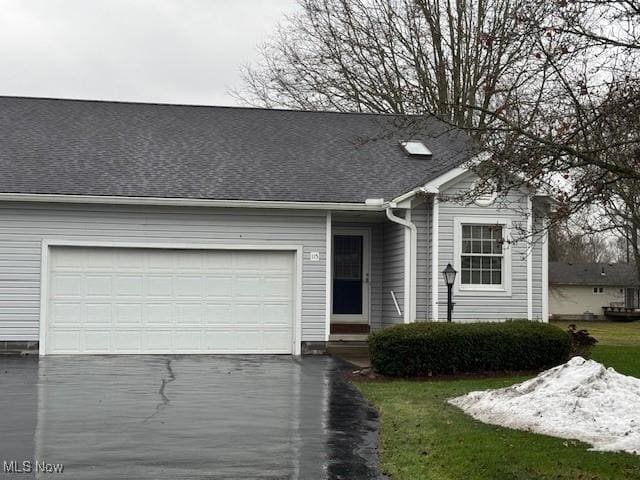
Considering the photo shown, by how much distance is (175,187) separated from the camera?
692 inches

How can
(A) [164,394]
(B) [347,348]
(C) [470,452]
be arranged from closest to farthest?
(C) [470,452]
(A) [164,394]
(B) [347,348]

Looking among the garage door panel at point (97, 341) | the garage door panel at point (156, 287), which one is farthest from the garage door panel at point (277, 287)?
the garage door panel at point (97, 341)

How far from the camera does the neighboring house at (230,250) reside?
17078mm

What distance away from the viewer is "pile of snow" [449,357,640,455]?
8664 millimetres

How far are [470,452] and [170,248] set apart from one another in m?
10.5

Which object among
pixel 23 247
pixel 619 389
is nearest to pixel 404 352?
pixel 619 389

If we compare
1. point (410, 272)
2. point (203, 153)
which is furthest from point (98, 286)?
point (410, 272)

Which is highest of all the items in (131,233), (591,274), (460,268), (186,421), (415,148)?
(415,148)

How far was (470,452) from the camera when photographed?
8.20 meters

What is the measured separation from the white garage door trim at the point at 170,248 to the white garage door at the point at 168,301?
0.39 ft

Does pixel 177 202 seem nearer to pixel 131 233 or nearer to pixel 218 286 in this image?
pixel 131 233

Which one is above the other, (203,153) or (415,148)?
(415,148)

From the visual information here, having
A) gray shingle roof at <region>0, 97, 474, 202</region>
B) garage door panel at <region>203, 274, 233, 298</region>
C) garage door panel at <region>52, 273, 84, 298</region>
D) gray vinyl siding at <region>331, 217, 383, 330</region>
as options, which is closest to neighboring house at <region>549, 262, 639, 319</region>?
gray shingle roof at <region>0, 97, 474, 202</region>

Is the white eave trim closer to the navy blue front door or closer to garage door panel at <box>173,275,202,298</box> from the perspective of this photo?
garage door panel at <box>173,275,202,298</box>
